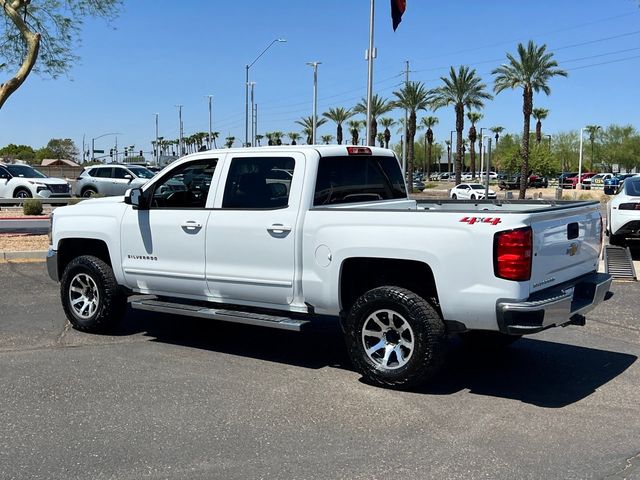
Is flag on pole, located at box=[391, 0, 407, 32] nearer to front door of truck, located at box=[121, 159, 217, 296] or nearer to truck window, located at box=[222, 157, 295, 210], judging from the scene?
front door of truck, located at box=[121, 159, 217, 296]

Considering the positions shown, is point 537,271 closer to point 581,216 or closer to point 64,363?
point 581,216

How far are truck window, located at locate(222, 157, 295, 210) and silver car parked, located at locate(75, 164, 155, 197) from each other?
21.5 m

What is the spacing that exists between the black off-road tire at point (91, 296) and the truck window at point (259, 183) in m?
1.69

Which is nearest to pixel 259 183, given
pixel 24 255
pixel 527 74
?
pixel 24 255

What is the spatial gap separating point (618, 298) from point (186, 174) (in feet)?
19.6

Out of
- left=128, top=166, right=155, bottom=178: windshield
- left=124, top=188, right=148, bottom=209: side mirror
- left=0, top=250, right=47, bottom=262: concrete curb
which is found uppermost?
left=128, top=166, right=155, bottom=178: windshield

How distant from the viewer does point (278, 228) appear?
5.90 meters

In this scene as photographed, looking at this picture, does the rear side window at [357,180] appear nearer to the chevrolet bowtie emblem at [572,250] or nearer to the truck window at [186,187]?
the truck window at [186,187]

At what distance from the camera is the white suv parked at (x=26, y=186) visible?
2500 cm

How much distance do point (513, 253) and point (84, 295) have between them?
4.67m

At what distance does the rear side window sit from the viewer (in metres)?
6.16

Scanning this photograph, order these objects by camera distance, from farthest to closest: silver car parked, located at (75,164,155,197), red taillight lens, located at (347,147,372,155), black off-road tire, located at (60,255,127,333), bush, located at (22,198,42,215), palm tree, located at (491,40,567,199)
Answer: palm tree, located at (491,40,567,199)
silver car parked, located at (75,164,155,197)
bush, located at (22,198,42,215)
black off-road tire, located at (60,255,127,333)
red taillight lens, located at (347,147,372,155)

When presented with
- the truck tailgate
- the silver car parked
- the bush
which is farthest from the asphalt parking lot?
the silver car parked

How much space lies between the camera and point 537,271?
5.02 metres
